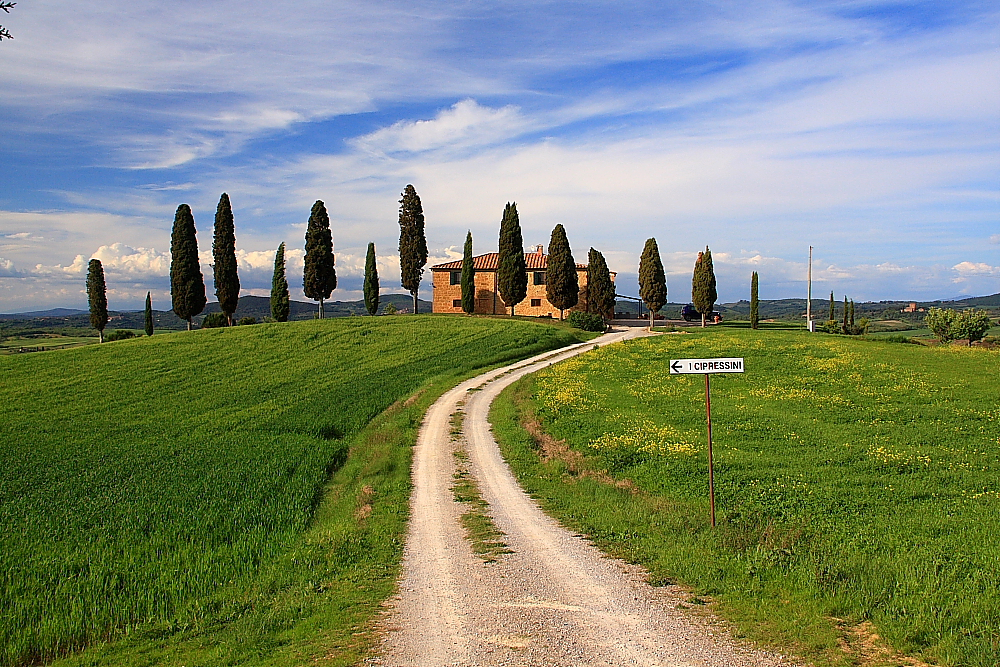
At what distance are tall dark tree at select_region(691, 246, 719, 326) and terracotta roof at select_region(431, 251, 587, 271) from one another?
54.8 ft

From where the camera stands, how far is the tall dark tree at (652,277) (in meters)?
65.1

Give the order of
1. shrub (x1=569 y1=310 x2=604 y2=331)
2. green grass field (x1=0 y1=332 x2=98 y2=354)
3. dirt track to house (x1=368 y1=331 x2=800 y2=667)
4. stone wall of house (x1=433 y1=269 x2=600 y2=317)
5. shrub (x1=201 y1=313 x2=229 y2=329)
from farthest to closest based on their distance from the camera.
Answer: green grass field (x1=0 y1=332 x2=98 y2=354), stone wall of house (x1=433 y1=269 x2=600 y2=317), shrub (x1=201 y1=313 x2=229 y2=329), shrub (x1=569 y1=310 x2=604 y2=331), dirt track to house (x1=368 y1=331 x2=800 y2=667)

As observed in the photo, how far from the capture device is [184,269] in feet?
216

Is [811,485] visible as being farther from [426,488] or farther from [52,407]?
[52,407]

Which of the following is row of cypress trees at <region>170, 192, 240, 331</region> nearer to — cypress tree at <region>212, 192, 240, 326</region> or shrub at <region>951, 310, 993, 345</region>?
cypress tree at <region>212, 192, 240, 326</region>

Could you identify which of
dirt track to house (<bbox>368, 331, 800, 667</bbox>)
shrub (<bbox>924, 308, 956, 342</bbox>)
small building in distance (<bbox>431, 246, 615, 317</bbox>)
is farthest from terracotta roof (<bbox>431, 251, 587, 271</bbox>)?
dirt track to house (<bbox>368, 331, 800, 667</bbox>)

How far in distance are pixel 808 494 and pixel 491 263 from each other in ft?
228

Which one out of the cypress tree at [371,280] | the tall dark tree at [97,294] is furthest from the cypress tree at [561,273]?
the tall dark tree at [97,294]

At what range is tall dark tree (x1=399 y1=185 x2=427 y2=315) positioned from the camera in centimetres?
7494

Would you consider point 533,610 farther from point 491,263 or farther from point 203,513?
point 491,263

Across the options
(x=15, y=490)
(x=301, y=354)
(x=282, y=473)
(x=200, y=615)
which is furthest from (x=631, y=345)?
(x=200, y=615)

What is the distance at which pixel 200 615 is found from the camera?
991 cm

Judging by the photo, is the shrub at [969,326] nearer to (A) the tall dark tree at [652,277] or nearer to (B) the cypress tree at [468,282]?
(A) the tall dark tree at [652,277]

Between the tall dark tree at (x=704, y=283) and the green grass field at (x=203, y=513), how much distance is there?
108 ft
